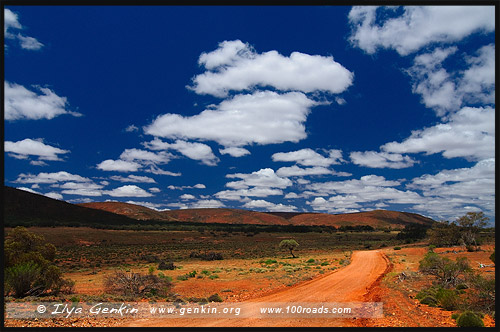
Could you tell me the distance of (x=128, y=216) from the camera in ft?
458

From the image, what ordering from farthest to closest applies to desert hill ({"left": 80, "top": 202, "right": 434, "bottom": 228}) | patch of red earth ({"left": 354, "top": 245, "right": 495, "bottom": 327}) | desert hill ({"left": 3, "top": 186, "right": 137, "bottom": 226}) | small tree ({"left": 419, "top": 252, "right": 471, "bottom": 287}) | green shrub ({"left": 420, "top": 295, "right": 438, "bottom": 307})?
1. desert hill ({"left": 80, "top": 202, "right": 434, "bottom": 228})
2. desert hill ({"left": 3, "top": 186, "right": 137, "bottom": 226})
3. small tree ({"left": 419, "top": 252, "right": 471, "bottom": 287})
4. green shrub ({"left": 420, "top": 295, "right": 438, "bottom": 307})
5. patch of red earth ({"left": 354, "top": 245, "right": 495, "bottom": 327})

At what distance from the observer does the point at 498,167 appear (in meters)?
5.31

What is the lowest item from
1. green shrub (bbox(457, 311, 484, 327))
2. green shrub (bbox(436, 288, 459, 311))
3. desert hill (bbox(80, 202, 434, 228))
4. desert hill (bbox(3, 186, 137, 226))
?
desert hill (bbox(80, 202, 434, 228))

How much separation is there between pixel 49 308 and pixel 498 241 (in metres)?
11.9

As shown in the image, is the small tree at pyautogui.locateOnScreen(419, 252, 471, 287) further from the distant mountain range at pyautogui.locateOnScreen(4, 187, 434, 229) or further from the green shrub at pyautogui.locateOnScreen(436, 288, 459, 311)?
the distant mountain range at pyautogui.locateOnScreen(4, 187, 434, 229)

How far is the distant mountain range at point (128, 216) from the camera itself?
8500cm

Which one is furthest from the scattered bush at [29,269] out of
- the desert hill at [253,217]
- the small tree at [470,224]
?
the desert hill at [253,217]

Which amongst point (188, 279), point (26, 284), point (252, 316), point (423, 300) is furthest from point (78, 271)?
point (423, 300)

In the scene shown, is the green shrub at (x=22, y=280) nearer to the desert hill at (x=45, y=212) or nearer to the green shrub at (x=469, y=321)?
the green shrub at (x=469, y=321)

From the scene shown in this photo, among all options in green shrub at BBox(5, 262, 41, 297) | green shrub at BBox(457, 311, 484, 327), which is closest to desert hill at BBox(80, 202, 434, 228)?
green shrub at BBox(5, 262, 41, 297)

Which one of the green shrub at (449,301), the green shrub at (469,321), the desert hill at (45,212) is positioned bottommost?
the desert hill at (45,212)

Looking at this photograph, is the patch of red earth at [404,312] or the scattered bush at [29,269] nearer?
the patch of red earth at [404,312]

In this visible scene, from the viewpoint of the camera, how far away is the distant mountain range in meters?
85.0

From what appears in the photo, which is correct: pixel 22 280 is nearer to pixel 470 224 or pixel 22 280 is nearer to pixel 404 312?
pixel 404 312
